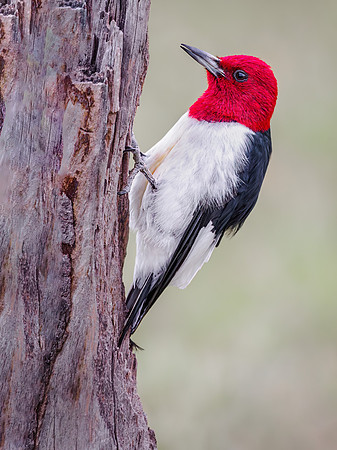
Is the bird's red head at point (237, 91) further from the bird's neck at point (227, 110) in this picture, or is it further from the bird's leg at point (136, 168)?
the bird's leg at point (136, 168)

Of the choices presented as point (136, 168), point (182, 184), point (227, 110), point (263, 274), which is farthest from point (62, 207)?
point (263, 274)

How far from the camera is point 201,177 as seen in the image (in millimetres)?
1890

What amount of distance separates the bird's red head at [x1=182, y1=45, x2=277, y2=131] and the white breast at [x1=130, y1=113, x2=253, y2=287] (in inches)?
1.6

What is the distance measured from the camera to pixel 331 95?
3.86 m

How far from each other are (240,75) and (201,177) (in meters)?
0.37

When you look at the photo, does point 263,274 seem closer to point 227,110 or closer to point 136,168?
point 227,110

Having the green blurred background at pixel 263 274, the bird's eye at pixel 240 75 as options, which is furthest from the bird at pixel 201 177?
the green blurred background at pixel 263 274

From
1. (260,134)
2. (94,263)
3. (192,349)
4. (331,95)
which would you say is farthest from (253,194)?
(331,95)

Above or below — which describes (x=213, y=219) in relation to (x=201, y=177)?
below

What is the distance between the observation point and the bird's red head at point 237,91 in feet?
6.45

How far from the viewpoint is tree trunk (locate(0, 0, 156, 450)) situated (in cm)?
146

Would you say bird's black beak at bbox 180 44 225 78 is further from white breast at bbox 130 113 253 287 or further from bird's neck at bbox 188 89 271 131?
white breast at bbox 130 113 253 287

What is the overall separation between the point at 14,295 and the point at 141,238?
21.4 inches

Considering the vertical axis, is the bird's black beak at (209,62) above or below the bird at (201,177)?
above
